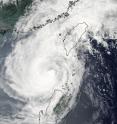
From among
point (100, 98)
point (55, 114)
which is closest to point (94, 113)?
point (100, 98)

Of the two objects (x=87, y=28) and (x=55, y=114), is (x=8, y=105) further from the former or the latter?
(x=87, y=28)

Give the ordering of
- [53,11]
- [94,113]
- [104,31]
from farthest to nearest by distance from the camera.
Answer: [53,11] → [104,31] → [94,113]

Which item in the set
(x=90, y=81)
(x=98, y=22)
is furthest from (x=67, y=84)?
(x=98, y=22)

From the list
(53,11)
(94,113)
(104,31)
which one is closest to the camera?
(94,113)

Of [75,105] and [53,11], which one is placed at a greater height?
[53,11]

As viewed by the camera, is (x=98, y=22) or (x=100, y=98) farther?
(x=98, y=22)

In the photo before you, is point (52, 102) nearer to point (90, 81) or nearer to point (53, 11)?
point (90, 81)
